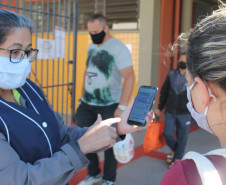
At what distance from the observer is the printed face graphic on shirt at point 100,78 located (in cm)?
347

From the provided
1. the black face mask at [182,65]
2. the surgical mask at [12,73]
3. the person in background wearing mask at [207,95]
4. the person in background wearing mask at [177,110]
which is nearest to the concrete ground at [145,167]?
the person in background wearing mask at [177,110]

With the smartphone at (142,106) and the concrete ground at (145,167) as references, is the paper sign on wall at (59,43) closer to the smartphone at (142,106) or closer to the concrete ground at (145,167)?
the concrete ground at (145,167)

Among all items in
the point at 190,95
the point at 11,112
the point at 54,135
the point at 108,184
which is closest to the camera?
the point at 190,95

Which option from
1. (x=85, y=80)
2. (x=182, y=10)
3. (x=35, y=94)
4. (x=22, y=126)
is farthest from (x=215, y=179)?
(x=182, y=10)

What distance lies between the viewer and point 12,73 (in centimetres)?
164

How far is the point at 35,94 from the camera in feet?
5.67

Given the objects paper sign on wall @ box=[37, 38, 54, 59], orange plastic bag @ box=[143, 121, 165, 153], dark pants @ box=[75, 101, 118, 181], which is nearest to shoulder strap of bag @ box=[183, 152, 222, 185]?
dark pants @ box=[75, 101, 118, 181]

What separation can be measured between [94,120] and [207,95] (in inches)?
102

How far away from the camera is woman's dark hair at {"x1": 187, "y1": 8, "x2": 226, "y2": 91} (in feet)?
3.11

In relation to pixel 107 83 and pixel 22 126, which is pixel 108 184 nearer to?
pixel 107 83

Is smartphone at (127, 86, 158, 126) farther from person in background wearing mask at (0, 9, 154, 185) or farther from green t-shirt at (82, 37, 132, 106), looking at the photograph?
green t-shirt at (82, 37, 132, 106)

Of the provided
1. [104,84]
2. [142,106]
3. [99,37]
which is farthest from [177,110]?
[142,106]

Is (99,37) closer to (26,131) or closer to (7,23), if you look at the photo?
(7,23)

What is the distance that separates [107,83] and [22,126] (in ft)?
6.91
